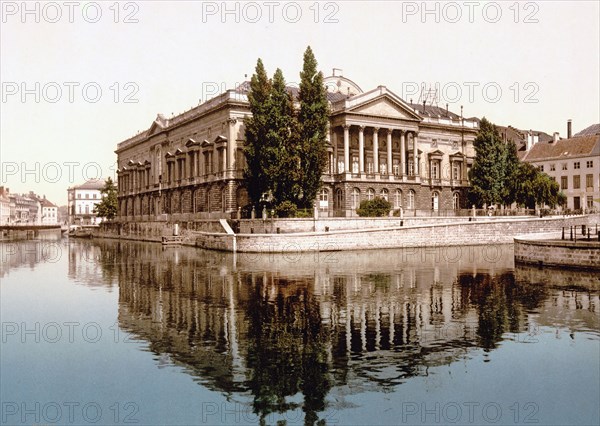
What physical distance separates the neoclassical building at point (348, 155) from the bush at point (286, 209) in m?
9.84

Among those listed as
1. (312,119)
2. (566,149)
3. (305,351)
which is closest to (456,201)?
(566,149)

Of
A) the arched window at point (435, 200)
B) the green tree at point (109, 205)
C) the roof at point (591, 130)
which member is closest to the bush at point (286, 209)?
the arched window at point (435, 200)

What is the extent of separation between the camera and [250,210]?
181 ft

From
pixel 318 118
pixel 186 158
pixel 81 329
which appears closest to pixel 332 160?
pixel 318 118

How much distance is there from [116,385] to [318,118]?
40.4 m

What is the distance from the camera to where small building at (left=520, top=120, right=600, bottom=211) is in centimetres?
8212

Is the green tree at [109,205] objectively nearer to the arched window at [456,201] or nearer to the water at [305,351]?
the arched window at [456,201]

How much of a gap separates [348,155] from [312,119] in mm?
11655

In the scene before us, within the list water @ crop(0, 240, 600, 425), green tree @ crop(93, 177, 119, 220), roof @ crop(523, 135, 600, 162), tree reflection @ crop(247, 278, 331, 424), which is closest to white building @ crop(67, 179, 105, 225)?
green tree @ crop(93, 177, 119, 220)

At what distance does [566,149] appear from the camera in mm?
86625

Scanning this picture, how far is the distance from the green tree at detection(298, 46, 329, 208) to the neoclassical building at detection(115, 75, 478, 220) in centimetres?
571

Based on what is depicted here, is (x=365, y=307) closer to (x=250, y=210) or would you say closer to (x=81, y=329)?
(x=81, y=329)

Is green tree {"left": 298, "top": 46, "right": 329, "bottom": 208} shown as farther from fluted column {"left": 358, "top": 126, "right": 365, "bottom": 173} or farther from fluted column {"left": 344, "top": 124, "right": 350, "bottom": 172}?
fluted column {"left": 358, "top": 126, "right": 365, "bottom": 173}

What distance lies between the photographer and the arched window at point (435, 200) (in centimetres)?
7038
